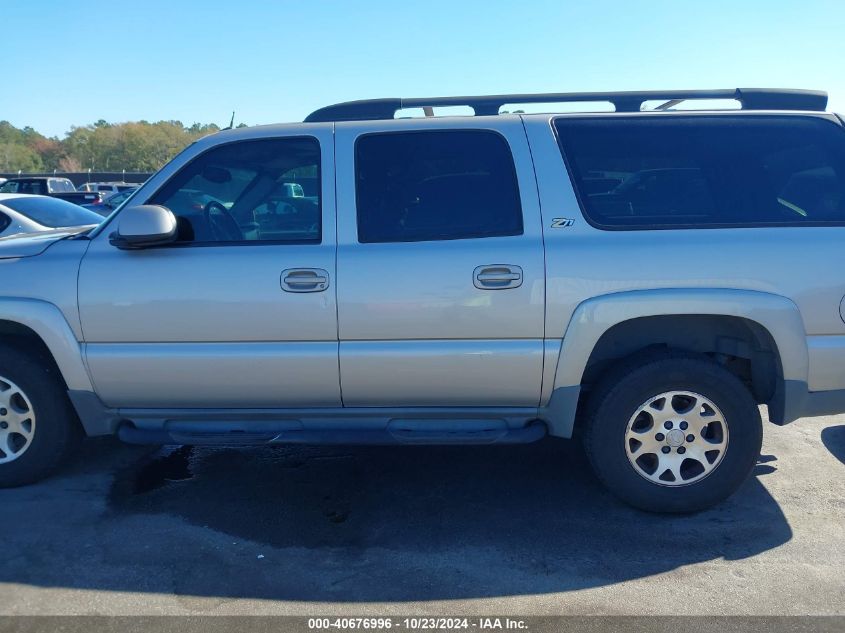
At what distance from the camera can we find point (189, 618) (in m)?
2.75

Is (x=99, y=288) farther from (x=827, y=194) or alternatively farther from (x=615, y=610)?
(x=827, y=194)

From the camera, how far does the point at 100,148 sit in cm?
8369

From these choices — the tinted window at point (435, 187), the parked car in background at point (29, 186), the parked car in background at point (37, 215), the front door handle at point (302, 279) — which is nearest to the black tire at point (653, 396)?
the tinted window at point (435, 187)

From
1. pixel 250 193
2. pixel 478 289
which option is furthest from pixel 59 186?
pixel 478 289

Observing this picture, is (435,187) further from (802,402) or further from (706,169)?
(802,402)

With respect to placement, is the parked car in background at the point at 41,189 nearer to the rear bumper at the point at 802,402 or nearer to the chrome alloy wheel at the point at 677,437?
the chrome alloy wheel at the point at 677,437

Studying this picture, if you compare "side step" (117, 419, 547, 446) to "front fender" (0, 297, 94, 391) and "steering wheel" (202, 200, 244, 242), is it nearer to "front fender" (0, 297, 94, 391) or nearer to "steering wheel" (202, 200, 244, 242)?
"front fender" (0, 297, 94, 391)

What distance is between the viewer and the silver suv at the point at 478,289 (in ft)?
11.0

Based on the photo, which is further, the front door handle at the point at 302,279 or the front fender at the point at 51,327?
the front fender at the point at 51,327

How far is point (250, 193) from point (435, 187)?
3.36ft

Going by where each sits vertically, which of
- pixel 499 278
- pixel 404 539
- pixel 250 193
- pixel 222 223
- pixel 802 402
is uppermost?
pixel 250 193

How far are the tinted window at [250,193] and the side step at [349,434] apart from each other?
3.28 ft

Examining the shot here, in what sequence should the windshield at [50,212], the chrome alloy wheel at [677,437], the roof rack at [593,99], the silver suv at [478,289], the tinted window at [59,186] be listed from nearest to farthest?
the silver suv at [478,289], the chrome alloy wheel at [677,437], the roof rack at [593,99], the windshield at [50,212], the tinted window at [59,186]

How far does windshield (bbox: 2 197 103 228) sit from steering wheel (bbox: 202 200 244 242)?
20.7 feet
